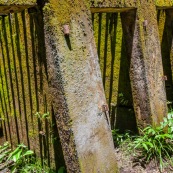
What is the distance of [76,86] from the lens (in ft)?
7.56

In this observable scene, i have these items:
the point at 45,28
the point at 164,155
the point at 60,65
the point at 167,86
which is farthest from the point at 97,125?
the point at 167,86

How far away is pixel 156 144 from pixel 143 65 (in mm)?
907

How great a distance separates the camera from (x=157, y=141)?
127 inches

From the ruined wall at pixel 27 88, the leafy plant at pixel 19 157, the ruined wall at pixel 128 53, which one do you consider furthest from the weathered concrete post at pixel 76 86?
the leafy plant at pixel 19 157

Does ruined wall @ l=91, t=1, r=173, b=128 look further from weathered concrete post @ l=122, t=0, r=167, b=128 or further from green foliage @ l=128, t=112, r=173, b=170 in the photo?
green foliage @ l=128, t=112, r=173, b=170

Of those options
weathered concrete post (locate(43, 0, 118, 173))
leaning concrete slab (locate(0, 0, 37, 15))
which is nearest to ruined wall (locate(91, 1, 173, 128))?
weathered concrete post (locate(43, 0, 118, 173))

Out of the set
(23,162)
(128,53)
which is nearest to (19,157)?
(23,162)

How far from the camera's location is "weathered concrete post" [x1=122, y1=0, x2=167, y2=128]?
3.27m

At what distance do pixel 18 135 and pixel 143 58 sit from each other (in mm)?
1823

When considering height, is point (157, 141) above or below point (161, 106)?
below

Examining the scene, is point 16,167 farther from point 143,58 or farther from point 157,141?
point 143,58

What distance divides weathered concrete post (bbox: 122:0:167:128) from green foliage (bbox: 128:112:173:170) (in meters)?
0.13

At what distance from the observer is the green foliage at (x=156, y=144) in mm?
3129

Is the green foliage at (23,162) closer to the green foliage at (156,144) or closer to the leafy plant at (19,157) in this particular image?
the leafy plant at (19,157)
